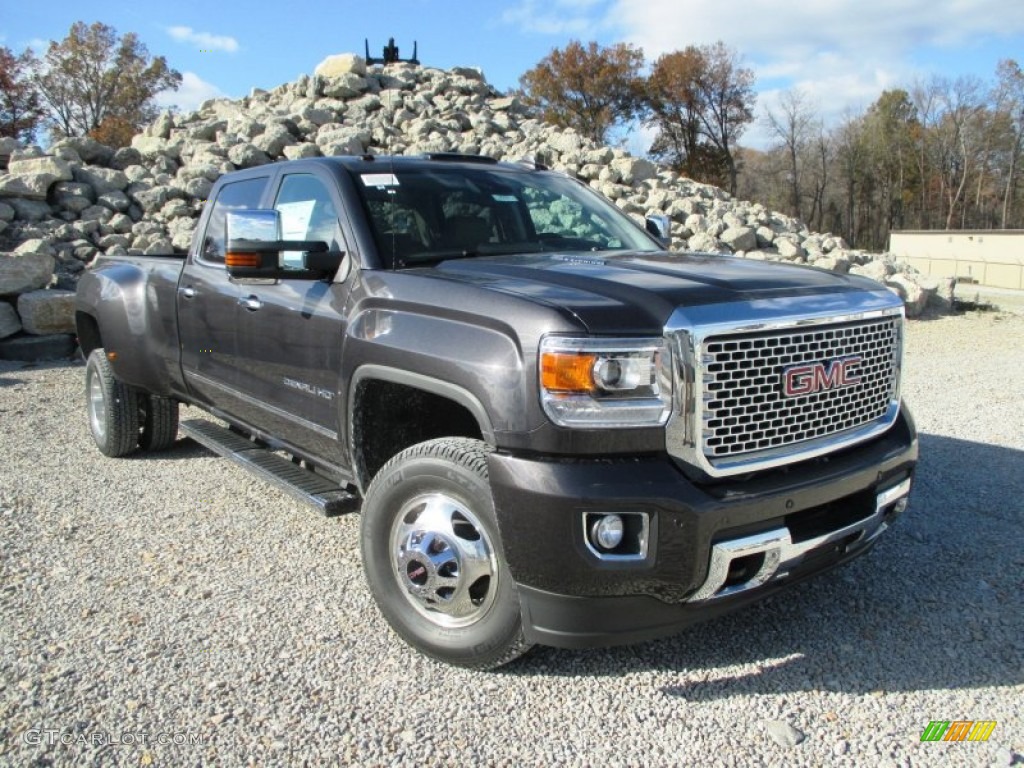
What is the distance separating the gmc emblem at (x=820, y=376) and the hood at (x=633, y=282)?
27 cm

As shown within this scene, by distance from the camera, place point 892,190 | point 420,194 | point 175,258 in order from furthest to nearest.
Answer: point 892,190
point 175,258
point 420,194

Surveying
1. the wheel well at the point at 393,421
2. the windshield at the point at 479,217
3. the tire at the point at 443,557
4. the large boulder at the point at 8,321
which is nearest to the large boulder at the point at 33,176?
the large boulder at the point at 8,321

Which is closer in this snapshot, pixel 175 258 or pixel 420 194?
pixel 420 194

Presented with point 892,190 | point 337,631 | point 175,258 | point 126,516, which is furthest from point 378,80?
point 892,190

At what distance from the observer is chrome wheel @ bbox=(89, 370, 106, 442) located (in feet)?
19.9

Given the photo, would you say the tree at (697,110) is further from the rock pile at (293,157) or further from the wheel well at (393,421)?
the wheel well at (393,421)

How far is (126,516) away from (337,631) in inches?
81.7

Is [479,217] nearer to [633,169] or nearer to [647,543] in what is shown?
[647,543]

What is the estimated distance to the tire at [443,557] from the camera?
2889mm

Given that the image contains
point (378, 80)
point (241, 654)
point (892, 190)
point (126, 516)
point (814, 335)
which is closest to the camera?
point (814, 335)

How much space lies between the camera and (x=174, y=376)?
5.26 meters

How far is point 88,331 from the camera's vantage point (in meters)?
6.42

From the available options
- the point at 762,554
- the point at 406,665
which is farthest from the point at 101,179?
the point at 762,554

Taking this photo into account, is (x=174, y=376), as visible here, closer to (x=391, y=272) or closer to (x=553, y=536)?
(x=391, y=272)
